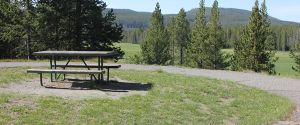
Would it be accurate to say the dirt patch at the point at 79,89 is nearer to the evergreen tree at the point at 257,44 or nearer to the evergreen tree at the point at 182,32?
the evergreen tree at the point at 257,44

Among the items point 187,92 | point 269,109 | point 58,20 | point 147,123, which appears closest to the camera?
point 147,123

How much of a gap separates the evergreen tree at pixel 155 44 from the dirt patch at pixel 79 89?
162ft

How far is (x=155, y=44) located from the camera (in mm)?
65250

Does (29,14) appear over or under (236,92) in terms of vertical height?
over

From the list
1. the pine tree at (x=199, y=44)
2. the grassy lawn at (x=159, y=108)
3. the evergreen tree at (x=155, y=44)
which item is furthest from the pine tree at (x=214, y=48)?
the grassy lawn at (x=159, y=108)

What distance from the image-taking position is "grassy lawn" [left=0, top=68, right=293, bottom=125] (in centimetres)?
954

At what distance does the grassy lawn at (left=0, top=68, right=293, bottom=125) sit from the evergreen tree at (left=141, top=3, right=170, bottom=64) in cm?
5071

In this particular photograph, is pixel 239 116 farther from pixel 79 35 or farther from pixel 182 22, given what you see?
pixel 182 22

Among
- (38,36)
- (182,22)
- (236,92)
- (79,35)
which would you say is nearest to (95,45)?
(79,35)

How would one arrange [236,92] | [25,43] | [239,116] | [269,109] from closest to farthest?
[239,116]
[269,109]
[236,92]
[25,43]

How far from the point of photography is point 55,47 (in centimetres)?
3441

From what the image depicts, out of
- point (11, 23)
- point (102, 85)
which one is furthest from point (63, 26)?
point (102, 85)

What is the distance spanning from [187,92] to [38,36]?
22.8 m

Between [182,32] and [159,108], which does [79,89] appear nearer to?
[159,108]
